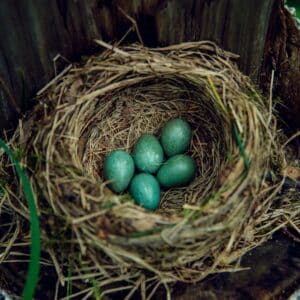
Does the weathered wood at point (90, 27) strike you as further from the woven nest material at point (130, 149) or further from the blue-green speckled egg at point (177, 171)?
the blue-green speckled egg at point (177, 171)

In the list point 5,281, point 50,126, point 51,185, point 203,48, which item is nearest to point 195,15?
point 203,48

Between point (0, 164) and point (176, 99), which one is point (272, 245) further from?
point (0, 164)

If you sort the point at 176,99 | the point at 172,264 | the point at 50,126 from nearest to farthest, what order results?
the point at 172,264 → the point at 50,126 → the point at 176,99

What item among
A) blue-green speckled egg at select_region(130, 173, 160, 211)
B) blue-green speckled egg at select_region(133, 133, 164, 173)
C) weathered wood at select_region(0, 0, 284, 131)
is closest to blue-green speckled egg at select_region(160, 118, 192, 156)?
blue-green speckled egg at select_region(133, 133, 164, 173)

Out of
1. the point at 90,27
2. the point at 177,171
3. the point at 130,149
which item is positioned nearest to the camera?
the point at 90,27

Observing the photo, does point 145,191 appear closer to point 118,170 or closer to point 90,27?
point 118,170

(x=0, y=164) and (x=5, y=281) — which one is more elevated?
(x=0, y=164)

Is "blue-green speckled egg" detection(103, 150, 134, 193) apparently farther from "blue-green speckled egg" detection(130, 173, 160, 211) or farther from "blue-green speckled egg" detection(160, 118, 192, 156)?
"blue-green speckled egg" detection(160, 118, 192, 156)

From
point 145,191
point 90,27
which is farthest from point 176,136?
→ point 90,27
